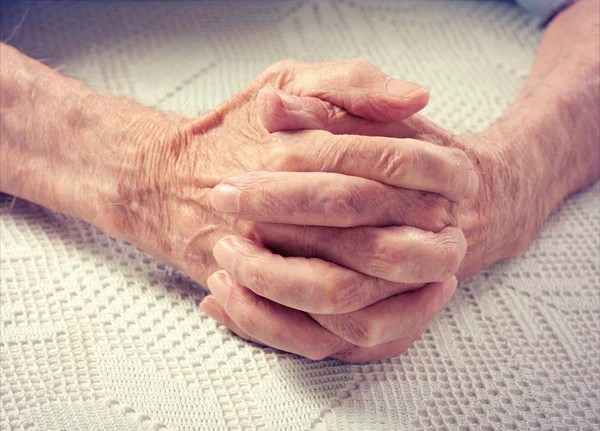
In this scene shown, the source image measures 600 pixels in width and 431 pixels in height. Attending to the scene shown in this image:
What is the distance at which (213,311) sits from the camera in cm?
75

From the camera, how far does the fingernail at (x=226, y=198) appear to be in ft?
2.15

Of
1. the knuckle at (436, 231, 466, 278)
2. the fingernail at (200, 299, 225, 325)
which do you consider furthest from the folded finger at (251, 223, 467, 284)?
the fingernail at (200, 299, 225, 325)

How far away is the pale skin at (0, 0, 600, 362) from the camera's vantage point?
2.15 feet

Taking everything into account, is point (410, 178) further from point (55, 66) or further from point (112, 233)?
point (55, 66)

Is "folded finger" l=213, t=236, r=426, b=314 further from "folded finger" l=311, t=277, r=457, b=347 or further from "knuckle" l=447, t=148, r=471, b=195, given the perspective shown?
"knuckle" l=447, t=148, r=471, b=195

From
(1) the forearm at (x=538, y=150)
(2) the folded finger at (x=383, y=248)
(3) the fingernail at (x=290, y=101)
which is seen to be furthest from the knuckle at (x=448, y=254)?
(3) the fingernail at (x=290, y=101)

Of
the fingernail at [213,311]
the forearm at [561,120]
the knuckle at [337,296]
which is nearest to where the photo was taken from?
the knuckle at [337,296]

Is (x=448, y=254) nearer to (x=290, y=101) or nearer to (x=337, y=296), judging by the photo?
(x=337, y=296)

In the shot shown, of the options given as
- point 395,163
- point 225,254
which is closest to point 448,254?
point 395,163

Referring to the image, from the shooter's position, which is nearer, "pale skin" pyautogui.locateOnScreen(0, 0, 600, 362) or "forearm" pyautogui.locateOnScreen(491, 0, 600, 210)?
"pale skin" pyautogui.locateOnScreen(0, 0, 600, 362)

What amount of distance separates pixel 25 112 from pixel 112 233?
8.3 inches

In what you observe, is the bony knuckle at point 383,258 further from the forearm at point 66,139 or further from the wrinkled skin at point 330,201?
the forearm at point 66,139

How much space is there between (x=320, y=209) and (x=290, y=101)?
0.13m

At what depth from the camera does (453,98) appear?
106 cm
